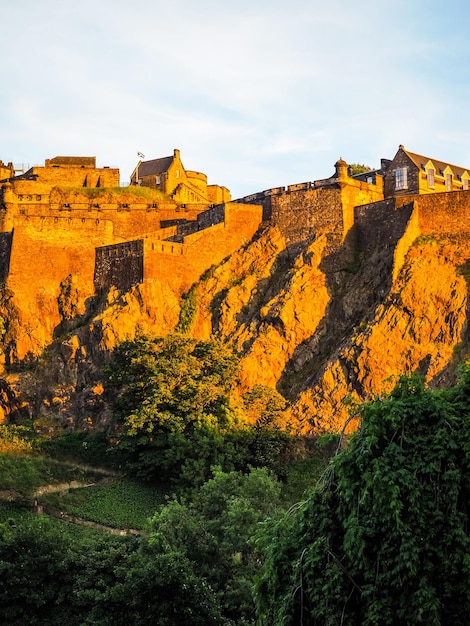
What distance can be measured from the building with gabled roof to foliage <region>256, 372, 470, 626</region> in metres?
41.3

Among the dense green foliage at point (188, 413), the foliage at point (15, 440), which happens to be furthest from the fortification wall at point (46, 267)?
the dense green foliage at point (188, 413)

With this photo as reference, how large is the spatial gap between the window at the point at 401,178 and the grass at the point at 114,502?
24.3 m

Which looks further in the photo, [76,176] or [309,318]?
[76,176]

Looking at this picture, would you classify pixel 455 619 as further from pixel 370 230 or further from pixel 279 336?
pixel 370 230

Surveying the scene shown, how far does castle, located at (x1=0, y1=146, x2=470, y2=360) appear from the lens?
54.7m

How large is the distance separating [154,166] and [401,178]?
25697mm

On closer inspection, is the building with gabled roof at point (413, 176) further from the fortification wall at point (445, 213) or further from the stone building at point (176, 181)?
the stone building at point (176, 181)

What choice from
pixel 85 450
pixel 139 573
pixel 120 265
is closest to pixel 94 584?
pixel 139 573

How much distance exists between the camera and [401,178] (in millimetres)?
59656

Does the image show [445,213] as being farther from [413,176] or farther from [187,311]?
[187,311]

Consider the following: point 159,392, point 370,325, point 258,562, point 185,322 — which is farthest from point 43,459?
point 258,562

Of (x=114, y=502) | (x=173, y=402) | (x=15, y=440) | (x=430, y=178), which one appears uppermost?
(x=430, y=178)

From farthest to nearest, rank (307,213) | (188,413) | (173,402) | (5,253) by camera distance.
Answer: (5,253) → (307,213) → (173,402) → (188,413)

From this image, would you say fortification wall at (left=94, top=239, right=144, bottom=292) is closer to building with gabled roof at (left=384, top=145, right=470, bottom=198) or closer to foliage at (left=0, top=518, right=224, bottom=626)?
building with gabled roof at (left=384, top=145, right=470, bottom=198)
